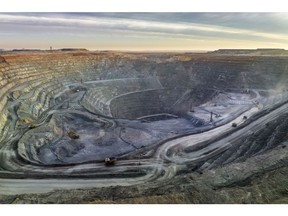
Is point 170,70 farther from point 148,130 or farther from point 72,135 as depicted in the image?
point 72,135

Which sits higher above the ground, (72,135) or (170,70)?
(170,70)

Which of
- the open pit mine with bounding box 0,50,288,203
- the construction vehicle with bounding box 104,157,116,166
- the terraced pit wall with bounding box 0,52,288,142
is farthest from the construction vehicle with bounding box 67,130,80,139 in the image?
the terraced pit wall with bounding box 0,52,288,142

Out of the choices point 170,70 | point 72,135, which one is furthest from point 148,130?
point 72,135

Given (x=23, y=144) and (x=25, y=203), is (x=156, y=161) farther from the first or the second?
(x=23, y=144)

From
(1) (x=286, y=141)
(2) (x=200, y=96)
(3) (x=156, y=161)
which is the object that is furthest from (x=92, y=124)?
(1) (x=286, y=141)

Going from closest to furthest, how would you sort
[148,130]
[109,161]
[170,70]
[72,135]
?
1. [109,161]
2. [170,70]
3. [72,135]
4. [148,130]

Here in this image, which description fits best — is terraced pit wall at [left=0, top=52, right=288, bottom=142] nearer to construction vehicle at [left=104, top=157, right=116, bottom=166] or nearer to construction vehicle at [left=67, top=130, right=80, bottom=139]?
construction vehicle at [left=67, top=130, right=80, bottom=139]

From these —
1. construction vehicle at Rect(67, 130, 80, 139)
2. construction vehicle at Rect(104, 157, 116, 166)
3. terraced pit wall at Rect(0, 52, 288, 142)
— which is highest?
terraced pit wall at Rect(0, 52, 288, 142)

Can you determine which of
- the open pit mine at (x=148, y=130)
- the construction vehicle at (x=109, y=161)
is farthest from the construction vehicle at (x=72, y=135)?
the construction vehicle at (x=109, y=161)

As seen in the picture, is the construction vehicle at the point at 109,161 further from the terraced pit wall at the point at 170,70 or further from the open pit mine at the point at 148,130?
the terraced pit wall at the point at 170,70
